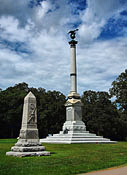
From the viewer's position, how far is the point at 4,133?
47344 mm

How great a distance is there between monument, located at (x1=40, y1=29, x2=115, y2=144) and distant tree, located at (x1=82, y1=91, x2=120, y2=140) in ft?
60.9

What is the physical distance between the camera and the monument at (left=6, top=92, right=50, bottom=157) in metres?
11.7

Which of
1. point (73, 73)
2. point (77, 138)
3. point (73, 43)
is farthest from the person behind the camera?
point (73, 43)

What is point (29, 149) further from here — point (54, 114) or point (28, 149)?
point (54, 114)

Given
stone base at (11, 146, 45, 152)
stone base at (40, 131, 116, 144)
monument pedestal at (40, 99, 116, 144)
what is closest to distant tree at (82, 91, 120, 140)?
monument pedestal at (40, 99, 116, 144)

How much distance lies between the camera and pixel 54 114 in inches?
1857

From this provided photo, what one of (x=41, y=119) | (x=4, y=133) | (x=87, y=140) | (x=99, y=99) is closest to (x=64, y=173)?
(x=87, y=140)

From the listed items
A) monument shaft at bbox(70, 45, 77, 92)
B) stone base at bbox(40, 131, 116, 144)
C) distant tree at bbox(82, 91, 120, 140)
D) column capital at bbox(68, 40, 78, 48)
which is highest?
column capital at bbox(68, 40, 78, 48)

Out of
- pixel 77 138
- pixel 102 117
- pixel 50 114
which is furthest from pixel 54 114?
pixel 77 138

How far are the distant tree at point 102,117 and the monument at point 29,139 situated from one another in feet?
115

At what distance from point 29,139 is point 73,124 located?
1583 centimetres

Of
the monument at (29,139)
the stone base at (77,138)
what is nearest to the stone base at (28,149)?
the monument at (29,139)

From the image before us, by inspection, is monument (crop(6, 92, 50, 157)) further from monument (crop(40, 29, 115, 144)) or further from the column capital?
the column capital

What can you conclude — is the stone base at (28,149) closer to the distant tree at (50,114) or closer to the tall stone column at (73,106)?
the tall stone column at (73,106)
